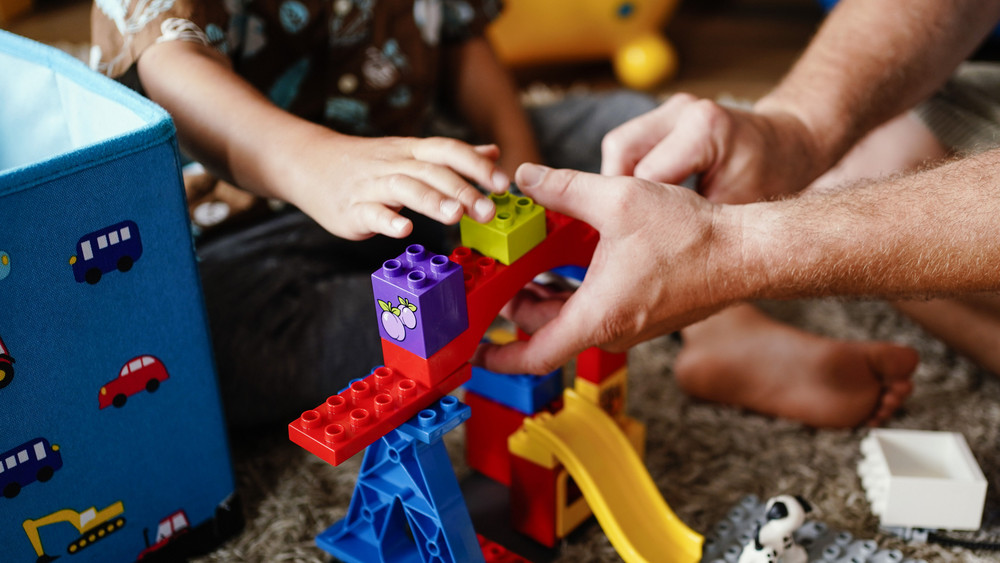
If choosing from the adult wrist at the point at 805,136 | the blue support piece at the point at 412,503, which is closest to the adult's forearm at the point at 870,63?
the adult wrist at the point at 805,136

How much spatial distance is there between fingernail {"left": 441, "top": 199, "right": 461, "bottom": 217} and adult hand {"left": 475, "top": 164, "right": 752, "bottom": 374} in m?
0.10

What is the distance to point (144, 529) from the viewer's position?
2.58ft

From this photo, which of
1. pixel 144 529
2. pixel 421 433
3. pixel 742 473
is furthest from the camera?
pixel 742 473

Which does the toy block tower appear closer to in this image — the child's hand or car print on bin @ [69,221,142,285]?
the child's hand

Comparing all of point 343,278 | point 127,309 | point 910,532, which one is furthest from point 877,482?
point 127,309

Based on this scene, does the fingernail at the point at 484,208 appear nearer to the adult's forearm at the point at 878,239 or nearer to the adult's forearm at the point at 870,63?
the adult's forearm at the point at 878,239

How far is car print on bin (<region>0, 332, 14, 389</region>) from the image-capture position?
653 millimetres

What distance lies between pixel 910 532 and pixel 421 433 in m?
0.52

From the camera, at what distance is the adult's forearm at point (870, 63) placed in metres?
0.94

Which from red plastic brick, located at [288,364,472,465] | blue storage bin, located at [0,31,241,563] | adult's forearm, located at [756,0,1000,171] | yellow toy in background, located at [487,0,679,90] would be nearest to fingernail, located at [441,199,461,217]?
red plastic brick, located at [288,364,472,465]

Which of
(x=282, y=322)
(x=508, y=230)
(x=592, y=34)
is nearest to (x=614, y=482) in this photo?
(x=508, y=230)

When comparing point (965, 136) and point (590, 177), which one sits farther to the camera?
point (965, 136)

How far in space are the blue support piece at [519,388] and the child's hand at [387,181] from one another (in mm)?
205

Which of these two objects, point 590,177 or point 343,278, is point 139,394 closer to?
point 343,278
